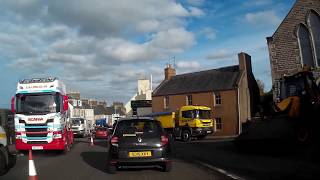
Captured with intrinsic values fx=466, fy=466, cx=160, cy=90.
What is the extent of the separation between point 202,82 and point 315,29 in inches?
787

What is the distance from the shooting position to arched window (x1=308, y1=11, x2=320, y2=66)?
36.6 metres

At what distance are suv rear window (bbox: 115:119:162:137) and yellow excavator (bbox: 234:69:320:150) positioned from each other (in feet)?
20.3

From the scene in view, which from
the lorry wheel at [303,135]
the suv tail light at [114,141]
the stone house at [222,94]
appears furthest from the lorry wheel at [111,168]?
the stone house at [222,94]

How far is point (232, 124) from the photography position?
163 ft

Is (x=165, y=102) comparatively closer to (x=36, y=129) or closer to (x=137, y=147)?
(x=36, y=129)

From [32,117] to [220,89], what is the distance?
33594 mm

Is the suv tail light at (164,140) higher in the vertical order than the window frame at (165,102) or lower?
lower

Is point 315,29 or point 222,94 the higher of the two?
point 315,29

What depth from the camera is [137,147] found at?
12969 mm

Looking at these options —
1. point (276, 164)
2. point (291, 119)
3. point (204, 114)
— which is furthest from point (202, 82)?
point (276, 164)

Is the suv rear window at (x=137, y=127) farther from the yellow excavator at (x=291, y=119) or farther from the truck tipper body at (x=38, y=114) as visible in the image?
the truck tipper body at (x=38, y=114)

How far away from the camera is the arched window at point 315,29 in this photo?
36625mm

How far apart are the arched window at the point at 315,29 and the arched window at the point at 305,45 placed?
1.43 ft

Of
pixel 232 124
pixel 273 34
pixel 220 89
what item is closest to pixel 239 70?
pixel 220 89
